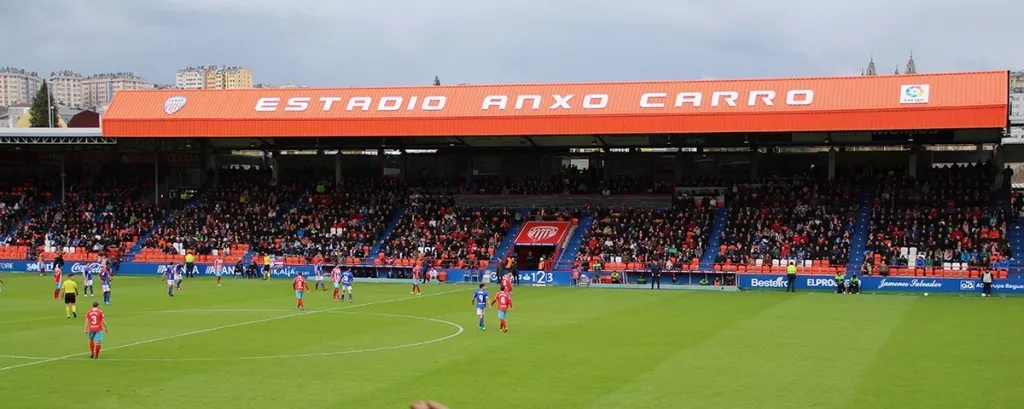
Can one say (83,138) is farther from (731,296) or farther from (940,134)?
(940,134)

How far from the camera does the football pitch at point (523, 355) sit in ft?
66.1

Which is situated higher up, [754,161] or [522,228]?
[754,161]

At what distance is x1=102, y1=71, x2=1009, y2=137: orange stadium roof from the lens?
5253cm

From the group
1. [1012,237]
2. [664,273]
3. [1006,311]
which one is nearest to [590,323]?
[1006,311]

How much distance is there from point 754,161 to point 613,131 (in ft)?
38.3

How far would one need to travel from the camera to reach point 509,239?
60.5m

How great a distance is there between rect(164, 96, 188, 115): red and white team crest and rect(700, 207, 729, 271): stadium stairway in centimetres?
3100

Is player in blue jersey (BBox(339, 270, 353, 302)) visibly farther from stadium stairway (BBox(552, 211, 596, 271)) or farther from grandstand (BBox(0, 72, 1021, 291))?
stadium stairway (BBox(552, 211, 596, 271))

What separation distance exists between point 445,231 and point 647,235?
1157cm

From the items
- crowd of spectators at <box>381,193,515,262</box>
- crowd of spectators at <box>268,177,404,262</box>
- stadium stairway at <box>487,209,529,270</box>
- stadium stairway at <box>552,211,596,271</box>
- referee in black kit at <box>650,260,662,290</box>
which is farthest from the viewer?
crowd of spectators at <box>268,177,404,262</box>

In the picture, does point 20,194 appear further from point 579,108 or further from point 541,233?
point 579,108

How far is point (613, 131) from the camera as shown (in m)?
56.8

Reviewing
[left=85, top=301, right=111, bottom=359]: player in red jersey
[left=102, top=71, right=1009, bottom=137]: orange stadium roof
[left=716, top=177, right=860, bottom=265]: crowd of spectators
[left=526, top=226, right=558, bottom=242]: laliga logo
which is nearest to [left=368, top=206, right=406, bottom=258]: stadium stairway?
[left=102, top=71, right=1009, bottom=137]: orange stadium roof

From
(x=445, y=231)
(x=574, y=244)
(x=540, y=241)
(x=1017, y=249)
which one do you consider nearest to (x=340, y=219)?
(x=445, y=231)
